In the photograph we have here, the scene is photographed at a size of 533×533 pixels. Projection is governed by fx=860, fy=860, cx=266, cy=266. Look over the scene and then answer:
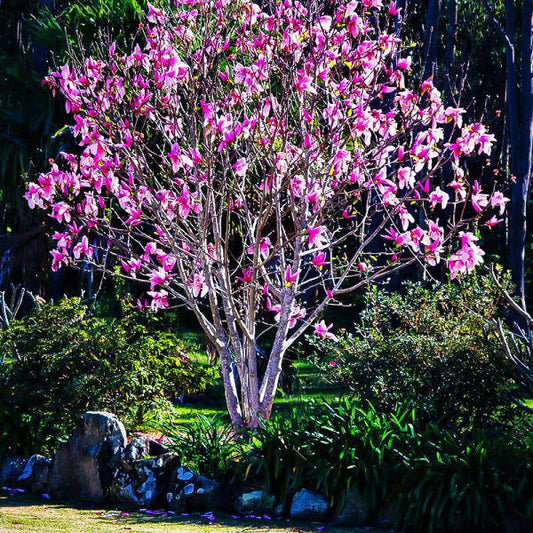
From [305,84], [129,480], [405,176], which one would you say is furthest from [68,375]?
[405,176]

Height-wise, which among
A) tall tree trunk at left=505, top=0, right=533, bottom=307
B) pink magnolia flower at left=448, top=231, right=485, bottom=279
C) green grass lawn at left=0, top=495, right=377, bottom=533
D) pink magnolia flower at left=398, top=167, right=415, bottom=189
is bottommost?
green grass lawn at left=0, top=495, right=377, bottom=533

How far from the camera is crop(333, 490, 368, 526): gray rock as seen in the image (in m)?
6.36

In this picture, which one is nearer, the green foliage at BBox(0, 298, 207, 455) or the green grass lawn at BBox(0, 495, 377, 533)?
the green grass lawn at BBox(0, 495, 377, 533)

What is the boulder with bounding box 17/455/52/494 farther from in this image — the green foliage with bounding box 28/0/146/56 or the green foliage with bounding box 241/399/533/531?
the green foliage with bounding box 28/0/146/56

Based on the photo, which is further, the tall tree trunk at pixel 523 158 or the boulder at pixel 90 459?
the tall tree trunk at pixel 523 158

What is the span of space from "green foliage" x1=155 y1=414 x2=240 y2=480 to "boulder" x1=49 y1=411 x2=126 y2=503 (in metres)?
0.48

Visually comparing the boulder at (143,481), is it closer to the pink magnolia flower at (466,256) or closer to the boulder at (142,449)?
the boulder at (142,449)

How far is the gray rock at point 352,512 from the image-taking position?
20.9 feet

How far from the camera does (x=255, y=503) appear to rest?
6633 mm

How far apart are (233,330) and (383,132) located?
90.6 inches

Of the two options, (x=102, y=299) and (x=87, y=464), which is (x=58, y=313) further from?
(x=102, y=299)

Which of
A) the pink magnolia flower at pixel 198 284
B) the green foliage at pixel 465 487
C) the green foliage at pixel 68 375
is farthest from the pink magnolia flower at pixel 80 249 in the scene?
the green foliage at pixel 465 487

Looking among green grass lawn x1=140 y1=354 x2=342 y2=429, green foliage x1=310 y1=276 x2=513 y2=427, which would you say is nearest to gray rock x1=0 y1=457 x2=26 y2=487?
green foliage x1=310 y1=276 x2=513 y2=427

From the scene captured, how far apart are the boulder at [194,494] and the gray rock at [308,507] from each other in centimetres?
60
